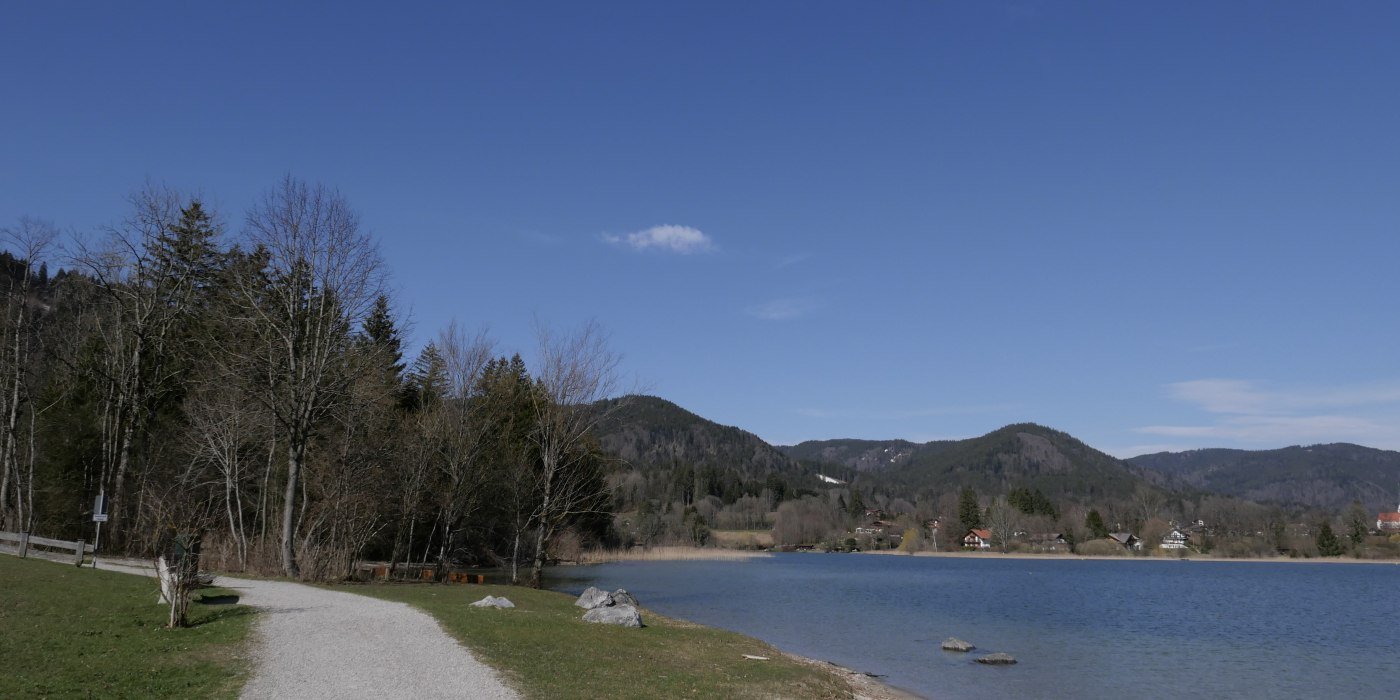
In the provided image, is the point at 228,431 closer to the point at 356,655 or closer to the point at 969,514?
the point at 356,655

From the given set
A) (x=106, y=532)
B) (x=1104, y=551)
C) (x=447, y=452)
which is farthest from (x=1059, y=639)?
(x=1104, y=551)

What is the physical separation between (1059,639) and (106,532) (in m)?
36.2

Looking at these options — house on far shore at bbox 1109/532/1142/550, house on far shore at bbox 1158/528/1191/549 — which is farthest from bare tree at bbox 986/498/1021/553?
house on far shore at bbox 1158/528/1191/549

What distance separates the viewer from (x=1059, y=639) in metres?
29.5

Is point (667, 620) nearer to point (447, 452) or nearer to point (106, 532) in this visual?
point (447, 452)

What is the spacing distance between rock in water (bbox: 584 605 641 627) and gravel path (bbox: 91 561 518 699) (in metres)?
3.95

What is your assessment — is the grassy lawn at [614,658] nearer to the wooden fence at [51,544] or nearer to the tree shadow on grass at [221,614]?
the tree shadow on grass at [221,614]

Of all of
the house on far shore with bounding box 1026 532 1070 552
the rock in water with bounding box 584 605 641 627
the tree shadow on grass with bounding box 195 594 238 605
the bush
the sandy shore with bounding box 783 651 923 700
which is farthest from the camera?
the house on far shore with bounding box 1026 532 1070 552

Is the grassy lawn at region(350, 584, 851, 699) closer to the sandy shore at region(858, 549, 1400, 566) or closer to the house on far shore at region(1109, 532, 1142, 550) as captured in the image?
the sandy shore at region(858, 549, 1400, 566)

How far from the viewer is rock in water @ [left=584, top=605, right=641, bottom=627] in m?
19.6

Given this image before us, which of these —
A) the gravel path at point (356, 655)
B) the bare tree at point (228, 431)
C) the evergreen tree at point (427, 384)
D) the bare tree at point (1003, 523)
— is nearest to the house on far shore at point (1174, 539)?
the bare tree at point (1003, 523)

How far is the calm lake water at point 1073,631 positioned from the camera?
855 inches

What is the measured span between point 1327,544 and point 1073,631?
111364 mm

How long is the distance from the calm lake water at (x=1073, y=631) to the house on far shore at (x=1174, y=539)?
7301 centimetres
